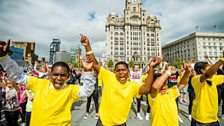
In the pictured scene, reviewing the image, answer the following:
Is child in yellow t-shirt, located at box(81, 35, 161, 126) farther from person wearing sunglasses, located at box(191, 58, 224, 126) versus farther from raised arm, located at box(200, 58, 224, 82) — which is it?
person wearing sunglasses, located at box(191, 58, 224, 126)

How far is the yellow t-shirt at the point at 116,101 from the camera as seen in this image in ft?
8.04

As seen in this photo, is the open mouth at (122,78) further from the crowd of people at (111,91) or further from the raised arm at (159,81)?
the raised arm at (159,81)

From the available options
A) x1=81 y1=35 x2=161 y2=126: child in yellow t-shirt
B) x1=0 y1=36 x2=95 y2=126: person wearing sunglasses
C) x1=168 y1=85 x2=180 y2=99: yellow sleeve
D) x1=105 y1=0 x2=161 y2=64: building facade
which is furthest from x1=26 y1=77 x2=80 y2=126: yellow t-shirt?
x1=105 y1=0 x2=161 y2=64: building facade

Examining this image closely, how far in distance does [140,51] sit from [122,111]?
8619cm

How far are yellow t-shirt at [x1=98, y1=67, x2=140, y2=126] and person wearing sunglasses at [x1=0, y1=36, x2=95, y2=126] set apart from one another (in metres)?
0.72

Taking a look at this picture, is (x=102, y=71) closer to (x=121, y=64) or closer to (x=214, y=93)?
(x=121, y=64)

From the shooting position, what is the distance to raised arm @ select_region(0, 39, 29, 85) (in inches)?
66.6

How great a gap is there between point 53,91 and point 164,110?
174 centimetres

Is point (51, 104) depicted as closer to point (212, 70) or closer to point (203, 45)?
point (212, 70)

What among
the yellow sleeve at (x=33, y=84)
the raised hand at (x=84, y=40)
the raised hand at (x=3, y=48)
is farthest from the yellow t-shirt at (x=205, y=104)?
the raised hand at (x=3, y=48)

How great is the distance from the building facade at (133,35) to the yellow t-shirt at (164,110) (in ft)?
266

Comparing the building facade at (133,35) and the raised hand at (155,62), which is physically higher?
the building facade at (133,35)

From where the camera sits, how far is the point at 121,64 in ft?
9.19

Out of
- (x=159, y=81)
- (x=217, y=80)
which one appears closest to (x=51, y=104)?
(x=159, y=81)
